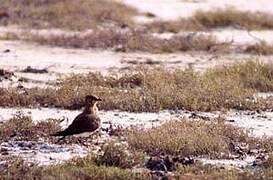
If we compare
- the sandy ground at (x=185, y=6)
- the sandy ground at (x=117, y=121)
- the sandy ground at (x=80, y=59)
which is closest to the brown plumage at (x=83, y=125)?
the sandy ground at (x=117, y=121)

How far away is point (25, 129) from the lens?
9.70m

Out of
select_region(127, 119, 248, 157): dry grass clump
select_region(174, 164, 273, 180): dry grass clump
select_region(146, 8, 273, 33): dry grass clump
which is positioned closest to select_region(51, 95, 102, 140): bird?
select_region(127, 119, 248, 157): dry grass clump

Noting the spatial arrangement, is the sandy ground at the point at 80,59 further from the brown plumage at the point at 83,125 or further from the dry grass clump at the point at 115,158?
the dry grass clump at the point at 115,158

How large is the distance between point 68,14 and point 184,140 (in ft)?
41.4

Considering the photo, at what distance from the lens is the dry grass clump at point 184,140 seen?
29.2 ft

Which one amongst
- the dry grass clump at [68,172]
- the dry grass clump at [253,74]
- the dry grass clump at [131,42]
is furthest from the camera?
the dry grass clump at [131,42]

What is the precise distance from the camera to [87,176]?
25.8 feet

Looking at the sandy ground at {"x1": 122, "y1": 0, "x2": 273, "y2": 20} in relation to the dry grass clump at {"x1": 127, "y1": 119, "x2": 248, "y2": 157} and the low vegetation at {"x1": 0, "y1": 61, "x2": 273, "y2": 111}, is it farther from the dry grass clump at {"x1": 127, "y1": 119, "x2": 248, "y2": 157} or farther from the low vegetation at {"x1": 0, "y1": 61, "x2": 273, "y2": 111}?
the dry grass clump at {"x1": 127, "y1": 119, "x2": 248, "y2": 157}

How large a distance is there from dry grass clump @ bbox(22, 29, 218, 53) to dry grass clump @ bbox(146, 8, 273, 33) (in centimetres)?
194

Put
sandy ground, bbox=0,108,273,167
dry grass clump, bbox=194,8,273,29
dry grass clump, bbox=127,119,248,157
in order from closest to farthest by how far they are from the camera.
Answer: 1. dry grass clump, bbox=127,119,248,157
2. sandy ground, bbox=0,108,273,167
3. dry grass clump, bbox=194,8,273,29

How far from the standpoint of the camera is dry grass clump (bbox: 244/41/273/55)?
1712 cm

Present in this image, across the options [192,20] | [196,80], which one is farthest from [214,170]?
[192,20]

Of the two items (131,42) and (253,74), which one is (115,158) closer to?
(253,74)

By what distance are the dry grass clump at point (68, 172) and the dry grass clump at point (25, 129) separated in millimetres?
1465
